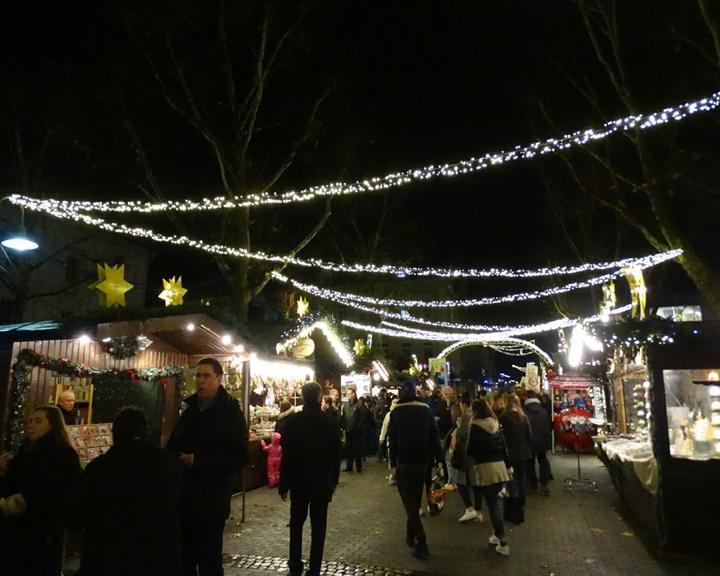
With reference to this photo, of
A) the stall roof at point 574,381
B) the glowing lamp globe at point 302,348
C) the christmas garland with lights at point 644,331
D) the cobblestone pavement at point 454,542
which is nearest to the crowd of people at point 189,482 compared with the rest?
the cobblestone pavement at point 454,542

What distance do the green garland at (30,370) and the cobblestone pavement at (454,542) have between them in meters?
2.82

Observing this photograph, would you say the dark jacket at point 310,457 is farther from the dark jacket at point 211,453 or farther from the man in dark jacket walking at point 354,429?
the man in dark jacket walking at point 354,429

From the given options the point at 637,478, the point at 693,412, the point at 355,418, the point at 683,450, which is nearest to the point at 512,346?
the point at 355,418

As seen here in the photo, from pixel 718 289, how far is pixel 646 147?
322 centimetres

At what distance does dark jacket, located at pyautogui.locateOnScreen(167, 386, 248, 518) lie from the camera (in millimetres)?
4496

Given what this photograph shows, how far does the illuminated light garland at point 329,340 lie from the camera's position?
13288 millimetres

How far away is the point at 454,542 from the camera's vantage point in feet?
23.9

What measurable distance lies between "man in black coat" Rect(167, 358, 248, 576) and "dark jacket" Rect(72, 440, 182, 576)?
140 cm

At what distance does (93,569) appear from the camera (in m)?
2.85

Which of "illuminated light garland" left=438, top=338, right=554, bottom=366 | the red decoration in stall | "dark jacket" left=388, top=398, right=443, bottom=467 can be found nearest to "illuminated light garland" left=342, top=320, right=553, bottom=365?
"illuminated light garland" left=438, top=338, right=554, bottom=366

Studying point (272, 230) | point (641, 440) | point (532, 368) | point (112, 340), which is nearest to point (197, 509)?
point (112, 340)

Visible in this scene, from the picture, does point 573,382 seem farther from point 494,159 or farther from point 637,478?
point 494,159

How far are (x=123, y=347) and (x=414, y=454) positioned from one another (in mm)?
5107

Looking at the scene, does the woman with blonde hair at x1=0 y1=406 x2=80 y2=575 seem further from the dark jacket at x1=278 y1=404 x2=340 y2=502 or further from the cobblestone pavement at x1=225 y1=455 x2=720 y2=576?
the cobblestone pavement at x1=225 y1=455 x2=720 y2=576
